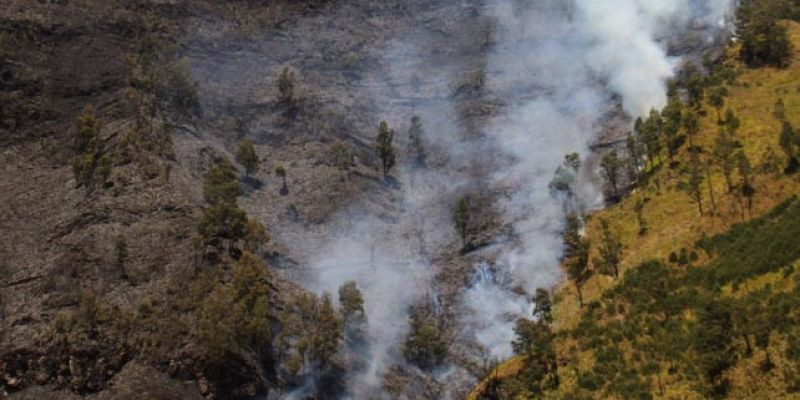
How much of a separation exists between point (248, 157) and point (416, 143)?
23273 millimetres

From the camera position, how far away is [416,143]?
328 feet

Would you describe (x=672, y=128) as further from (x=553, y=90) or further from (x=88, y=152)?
(x=88, y=152)

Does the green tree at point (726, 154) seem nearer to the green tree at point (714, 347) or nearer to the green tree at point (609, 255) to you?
the green tree at point (609, 255)

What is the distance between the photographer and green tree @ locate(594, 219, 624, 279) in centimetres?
6581

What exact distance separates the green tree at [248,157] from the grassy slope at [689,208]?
1558 inches

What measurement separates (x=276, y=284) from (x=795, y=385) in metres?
42.8

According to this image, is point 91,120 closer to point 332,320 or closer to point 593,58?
point 332,320

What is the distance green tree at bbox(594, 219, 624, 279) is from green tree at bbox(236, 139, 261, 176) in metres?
41.5

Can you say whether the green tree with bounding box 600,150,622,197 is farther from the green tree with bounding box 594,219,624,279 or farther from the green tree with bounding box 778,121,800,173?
the green tree with bounding box 778,121,800,173

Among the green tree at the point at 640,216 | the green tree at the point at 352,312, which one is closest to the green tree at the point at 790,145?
the green tree at the point at 640,216

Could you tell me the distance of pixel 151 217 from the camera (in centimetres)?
7238

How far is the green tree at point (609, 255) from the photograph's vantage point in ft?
216

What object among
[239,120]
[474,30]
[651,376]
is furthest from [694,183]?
[474,30]

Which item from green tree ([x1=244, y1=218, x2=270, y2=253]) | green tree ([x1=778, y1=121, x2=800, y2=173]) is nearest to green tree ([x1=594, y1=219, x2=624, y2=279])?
green tree ([x1=778, y1=121, x2=800, y2=173])
